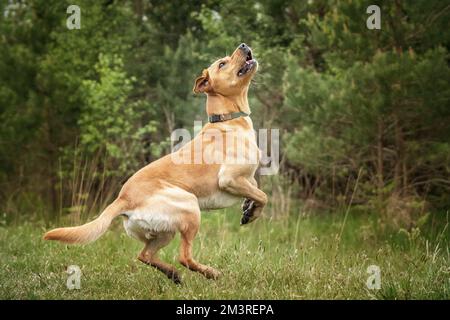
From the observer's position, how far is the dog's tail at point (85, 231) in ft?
13.7

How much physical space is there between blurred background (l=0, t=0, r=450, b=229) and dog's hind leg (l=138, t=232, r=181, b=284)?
3.49 meters

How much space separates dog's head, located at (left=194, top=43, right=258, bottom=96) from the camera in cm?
523

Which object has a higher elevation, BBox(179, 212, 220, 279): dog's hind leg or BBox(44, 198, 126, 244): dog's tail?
BBox(44, 198, 126, 244): dog's tail

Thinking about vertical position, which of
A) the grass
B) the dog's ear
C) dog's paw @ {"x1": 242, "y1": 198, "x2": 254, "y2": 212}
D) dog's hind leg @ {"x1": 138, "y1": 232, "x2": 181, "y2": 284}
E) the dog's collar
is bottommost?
the grass

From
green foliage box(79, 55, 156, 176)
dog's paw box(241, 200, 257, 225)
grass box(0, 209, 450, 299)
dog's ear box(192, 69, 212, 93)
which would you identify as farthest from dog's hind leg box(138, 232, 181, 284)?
green foliage box(79, 55, 156, 176)

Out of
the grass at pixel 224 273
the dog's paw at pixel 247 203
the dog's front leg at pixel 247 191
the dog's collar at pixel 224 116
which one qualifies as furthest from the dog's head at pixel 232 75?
the grass at pixel 224 273

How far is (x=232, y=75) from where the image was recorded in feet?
17.2

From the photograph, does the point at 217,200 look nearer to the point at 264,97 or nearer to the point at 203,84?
the point at 203,84

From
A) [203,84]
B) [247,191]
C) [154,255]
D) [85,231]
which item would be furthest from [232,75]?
[85,231]

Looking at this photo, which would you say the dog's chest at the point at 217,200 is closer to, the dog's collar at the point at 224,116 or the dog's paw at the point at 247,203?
the dog's paw at the point at 247,203

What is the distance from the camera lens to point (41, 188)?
11148mm

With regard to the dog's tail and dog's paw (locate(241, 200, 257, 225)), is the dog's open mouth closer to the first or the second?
dog's paw (locate(241, 200, 257, 225))

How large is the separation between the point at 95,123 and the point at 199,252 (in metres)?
5.02

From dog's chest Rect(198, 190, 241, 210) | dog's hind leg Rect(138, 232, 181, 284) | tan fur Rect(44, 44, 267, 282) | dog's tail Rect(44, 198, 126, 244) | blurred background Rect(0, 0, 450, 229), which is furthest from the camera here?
blurred background Rect(0, 0, 450, 229)
